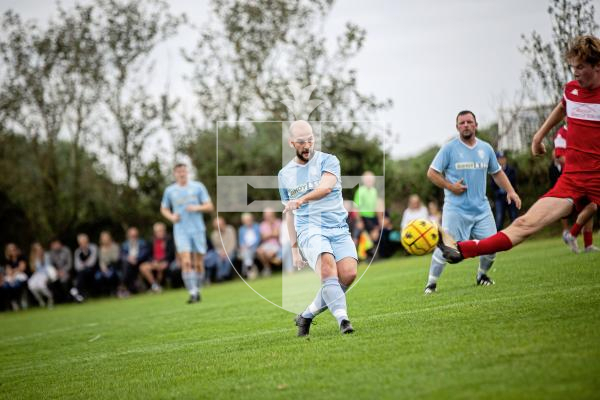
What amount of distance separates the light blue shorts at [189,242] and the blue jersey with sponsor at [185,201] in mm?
68

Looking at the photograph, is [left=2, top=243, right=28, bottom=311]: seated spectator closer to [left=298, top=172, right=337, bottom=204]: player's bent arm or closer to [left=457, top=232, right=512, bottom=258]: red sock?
[left=298, top=172, right=337, bottom=204]: player's bent arm

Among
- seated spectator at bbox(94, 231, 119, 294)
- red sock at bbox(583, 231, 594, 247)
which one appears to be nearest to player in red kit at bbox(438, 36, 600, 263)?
red sock at bbox(583, 231, 594, 247)

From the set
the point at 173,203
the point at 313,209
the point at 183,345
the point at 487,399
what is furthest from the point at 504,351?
the point at 173,203

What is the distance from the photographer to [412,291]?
11.3m

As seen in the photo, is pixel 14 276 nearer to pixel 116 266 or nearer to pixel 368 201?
pixel 116 266

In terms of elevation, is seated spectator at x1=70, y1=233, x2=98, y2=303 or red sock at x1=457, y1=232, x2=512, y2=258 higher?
red sock at x1=457, y1=232, x2=512, y2=258

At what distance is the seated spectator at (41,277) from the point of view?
23344mm

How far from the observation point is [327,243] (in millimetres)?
7902

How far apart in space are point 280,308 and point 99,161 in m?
20.0

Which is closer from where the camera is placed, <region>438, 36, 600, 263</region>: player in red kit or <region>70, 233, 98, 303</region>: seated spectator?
<region>438, 36, 600, 263</region>: player in red kit

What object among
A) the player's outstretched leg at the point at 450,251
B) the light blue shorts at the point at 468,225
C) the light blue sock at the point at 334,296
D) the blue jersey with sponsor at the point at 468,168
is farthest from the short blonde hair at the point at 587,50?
the light blue shorts at the point at 468,225

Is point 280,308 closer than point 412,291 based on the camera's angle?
No

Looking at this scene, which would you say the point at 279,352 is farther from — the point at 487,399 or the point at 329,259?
the point at 487,399

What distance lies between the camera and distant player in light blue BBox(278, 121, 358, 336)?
773 cm
